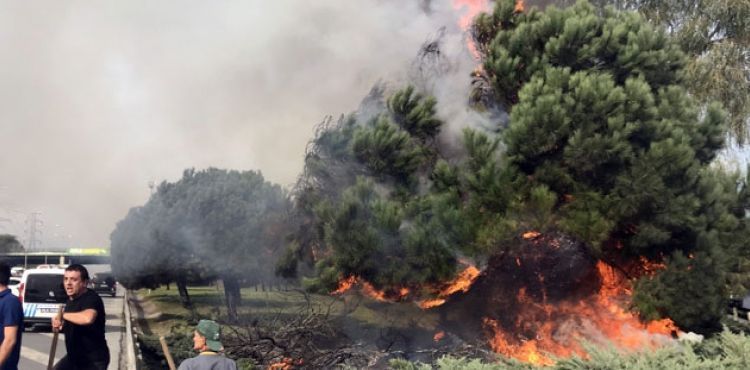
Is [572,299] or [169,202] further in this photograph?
[169,202]

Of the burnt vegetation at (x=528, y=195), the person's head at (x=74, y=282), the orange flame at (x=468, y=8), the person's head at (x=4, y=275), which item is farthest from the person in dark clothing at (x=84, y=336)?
the orange flame at (x=468, y=8)

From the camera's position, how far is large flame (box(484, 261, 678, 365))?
30.6ft

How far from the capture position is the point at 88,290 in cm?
625

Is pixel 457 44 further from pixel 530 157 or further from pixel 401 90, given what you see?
pixel 530 157

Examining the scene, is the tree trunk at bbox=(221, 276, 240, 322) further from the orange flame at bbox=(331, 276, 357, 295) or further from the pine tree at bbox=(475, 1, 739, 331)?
the pine tree at bbox=(475, 1, 739, 331)

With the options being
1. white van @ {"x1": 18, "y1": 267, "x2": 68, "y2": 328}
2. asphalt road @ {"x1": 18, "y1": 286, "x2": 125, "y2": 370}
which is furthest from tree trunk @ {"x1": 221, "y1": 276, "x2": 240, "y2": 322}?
white van @ {"x1": 18, "y1": 267, "x2": 68, "y2": 328}

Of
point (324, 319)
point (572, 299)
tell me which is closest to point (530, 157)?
point (572, 299)

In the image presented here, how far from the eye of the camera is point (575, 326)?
9.85 meters

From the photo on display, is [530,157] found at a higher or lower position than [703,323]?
higher

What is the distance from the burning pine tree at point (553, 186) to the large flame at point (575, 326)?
0.02 meters

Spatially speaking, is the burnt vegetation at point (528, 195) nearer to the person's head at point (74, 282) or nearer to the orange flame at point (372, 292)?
the orange flame at point (372, 292)

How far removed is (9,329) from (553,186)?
6.02 meters

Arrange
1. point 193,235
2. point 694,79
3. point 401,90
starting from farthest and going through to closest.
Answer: point 193,235
point 694,79
point 401,90

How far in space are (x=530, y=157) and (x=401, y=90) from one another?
6.42 feet
